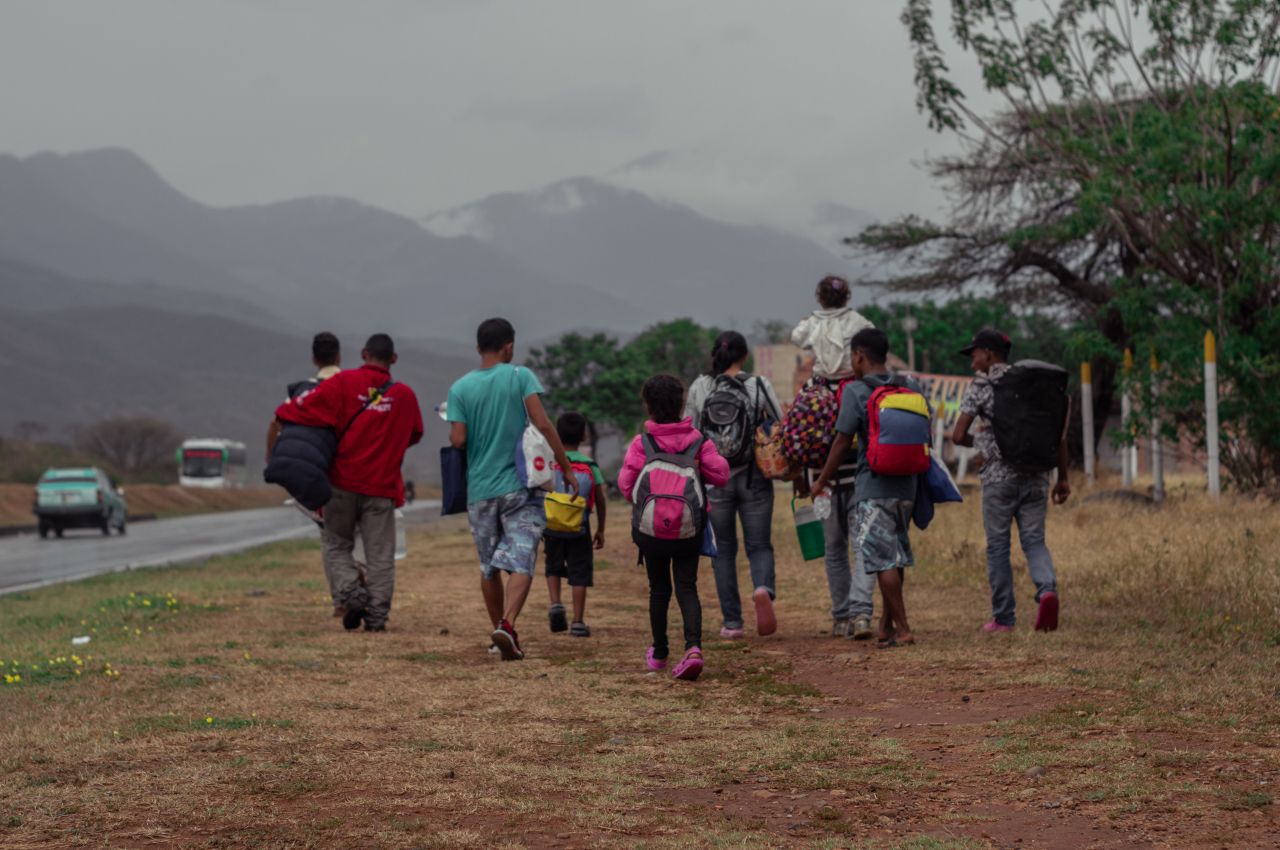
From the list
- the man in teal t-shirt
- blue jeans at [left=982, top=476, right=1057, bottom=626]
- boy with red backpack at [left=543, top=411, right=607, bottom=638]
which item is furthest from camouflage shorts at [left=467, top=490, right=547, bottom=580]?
blue jeans at [left=982, top=476, right=1057, bottom=626]

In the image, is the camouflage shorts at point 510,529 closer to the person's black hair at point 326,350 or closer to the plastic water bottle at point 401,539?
the plastic water bottle at point 401,539

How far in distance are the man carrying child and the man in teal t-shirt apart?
107 inches

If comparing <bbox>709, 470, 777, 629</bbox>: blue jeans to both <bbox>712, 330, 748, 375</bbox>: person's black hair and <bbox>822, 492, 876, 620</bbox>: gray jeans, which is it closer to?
<bbox>822, 492, 876, 620</bbox>: gray jeans

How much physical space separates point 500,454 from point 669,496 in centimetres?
153

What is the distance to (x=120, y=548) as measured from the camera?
1195 inches

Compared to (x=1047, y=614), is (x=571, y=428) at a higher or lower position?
higher

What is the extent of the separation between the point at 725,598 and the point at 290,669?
9.87 feet

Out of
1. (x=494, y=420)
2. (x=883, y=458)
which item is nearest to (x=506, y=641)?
(x=494, y=420)

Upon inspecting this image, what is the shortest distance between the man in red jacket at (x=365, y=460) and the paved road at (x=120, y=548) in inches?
360

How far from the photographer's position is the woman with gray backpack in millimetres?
9812

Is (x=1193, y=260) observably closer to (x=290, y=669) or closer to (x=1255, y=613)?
(x=1255, y=613)

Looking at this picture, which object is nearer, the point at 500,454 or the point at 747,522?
the point at 500,454

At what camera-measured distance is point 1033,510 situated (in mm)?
9938

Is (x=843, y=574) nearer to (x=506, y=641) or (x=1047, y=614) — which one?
(x=1047, y=614)
